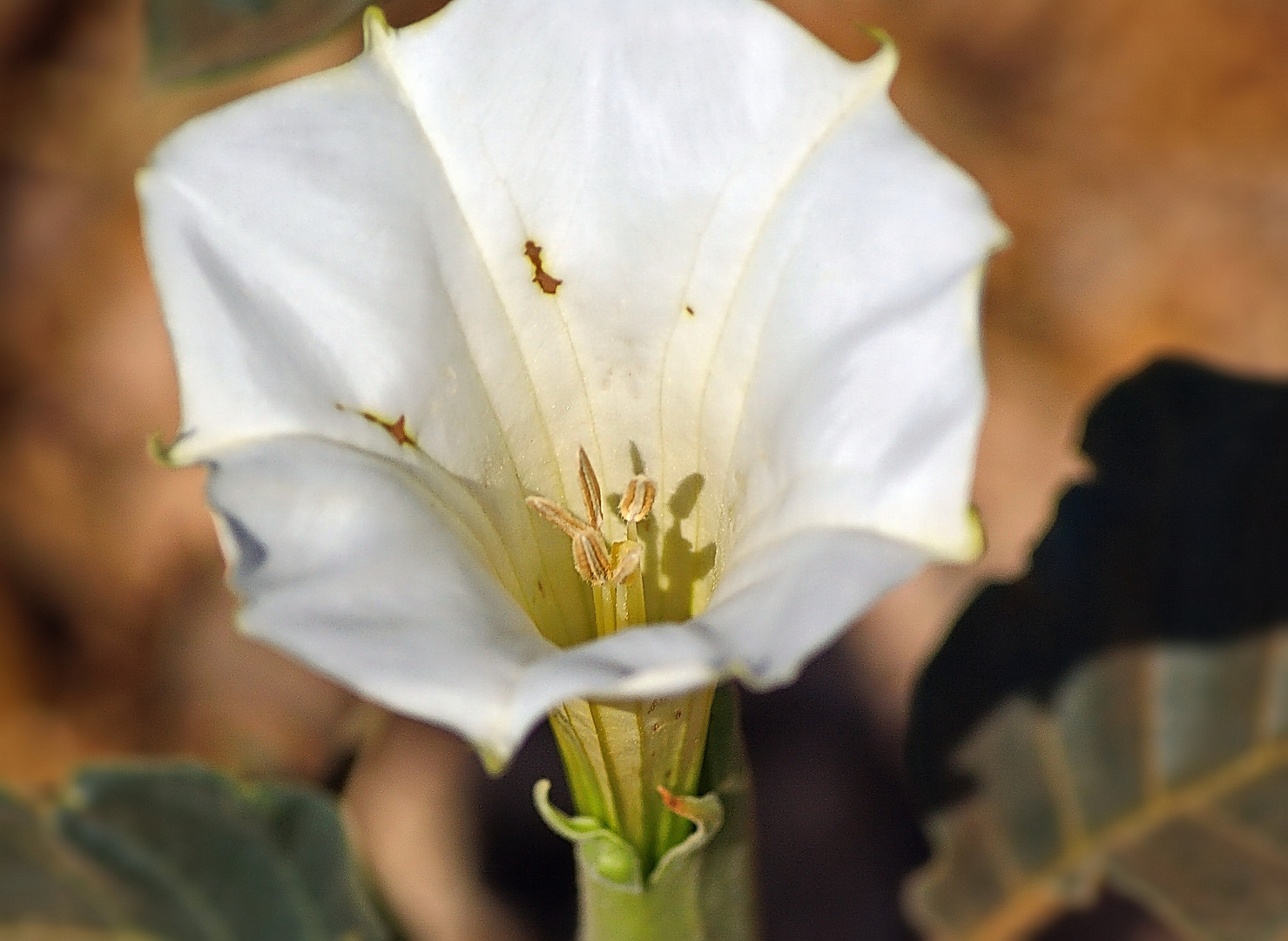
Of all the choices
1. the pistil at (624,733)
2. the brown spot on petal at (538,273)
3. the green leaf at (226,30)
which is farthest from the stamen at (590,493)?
the green leaf at (226,30)

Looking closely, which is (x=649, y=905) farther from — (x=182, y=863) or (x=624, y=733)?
(x=182, y=863)

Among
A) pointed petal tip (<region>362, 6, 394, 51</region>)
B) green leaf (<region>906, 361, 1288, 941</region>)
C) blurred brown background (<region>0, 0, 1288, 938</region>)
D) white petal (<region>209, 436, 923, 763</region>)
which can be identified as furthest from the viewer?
blurred brown background (<region>0, 0, 1288, 938</region>)

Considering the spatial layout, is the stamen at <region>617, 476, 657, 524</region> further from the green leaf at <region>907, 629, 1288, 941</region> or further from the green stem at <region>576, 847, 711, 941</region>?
the green leaf at <region>907, 629, 1288, 941</region>

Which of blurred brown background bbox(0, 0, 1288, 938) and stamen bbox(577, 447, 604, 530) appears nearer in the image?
stamen bbox(577, 447, 604, 530)

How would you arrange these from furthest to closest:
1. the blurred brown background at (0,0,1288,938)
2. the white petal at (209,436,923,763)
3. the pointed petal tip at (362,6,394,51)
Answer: the blurred brown background at (0,0,1288,938), the pointed petal tip at (362,6,394,51), the white petal at (209,436,923,763)

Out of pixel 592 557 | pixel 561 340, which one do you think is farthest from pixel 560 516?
pixel 561 340

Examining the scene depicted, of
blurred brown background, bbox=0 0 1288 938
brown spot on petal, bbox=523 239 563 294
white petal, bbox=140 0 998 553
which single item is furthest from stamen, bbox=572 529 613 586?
blurred brown background, bbox=0 0 1288 938
